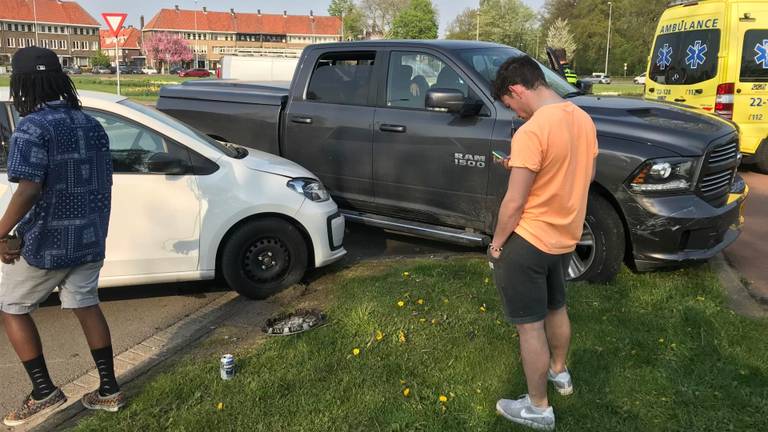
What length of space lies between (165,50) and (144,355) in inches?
4009

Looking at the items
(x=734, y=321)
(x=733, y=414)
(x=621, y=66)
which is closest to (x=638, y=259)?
(x=734, y=321)

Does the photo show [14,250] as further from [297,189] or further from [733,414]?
[733,414]

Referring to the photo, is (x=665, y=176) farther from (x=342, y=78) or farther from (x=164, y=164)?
(x=164, y=164)

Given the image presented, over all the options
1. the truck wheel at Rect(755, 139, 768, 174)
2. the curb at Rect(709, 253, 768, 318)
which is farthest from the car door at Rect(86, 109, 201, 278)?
the truck wheel at Rect(755, 139, 768, 174)

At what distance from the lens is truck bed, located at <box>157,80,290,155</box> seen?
21.2 feet

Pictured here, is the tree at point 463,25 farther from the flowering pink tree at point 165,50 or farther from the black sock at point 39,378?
the black sock at point 39,378

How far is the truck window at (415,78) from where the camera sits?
18.1ft

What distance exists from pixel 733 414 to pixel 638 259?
1.79 m

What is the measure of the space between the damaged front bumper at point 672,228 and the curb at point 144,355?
10.4 feet

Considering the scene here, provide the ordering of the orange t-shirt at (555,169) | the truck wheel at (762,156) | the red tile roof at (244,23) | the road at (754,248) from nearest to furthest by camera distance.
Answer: the orange t-shirt at (555,169), the road at (754,248), the truck wheel at (762,156), the red tile roof at (244,23)

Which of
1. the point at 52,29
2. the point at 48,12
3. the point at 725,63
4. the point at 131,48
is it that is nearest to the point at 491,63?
the point at 725,63

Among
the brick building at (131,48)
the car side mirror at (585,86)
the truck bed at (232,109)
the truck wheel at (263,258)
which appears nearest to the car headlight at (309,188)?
the truck wheel at (263,258)

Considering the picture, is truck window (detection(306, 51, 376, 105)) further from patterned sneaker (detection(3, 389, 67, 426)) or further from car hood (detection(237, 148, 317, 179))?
patterned sneaker (detection(3, 389, 67, 426))

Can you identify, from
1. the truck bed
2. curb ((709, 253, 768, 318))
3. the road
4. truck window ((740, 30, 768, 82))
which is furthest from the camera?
truck window ((740, 30, 768, 82))
